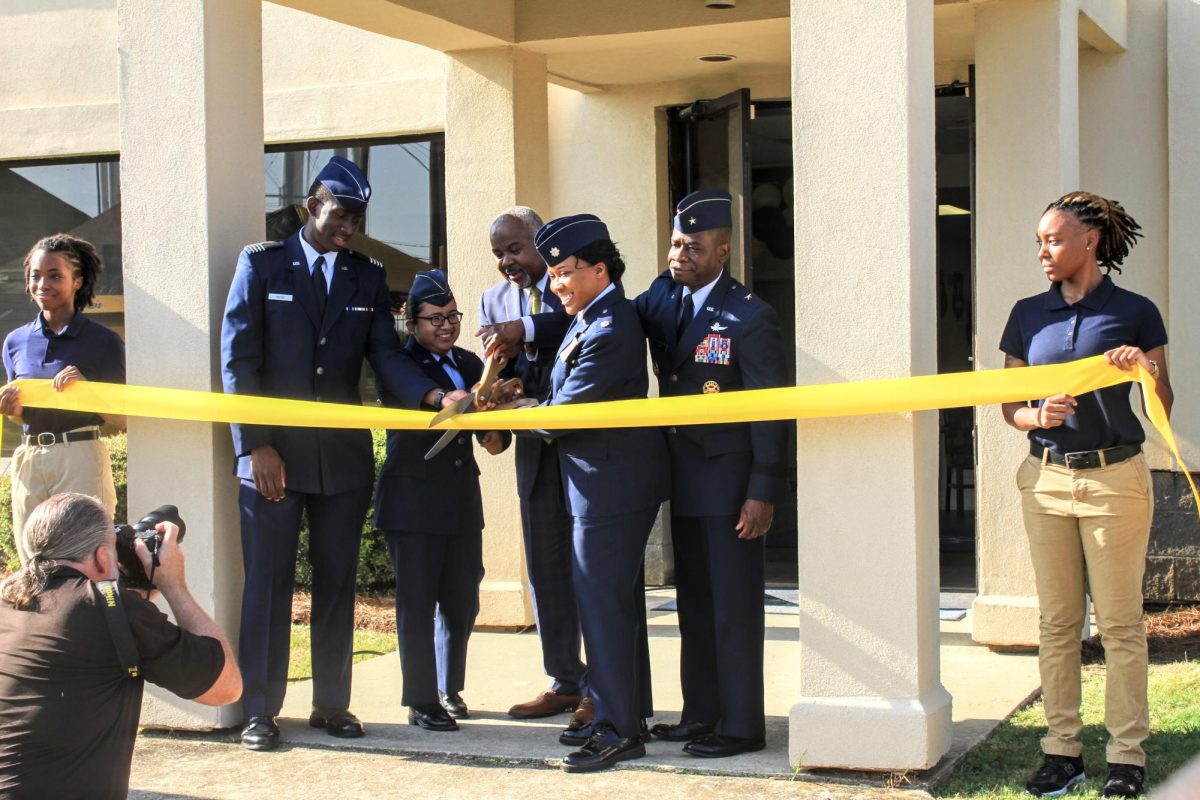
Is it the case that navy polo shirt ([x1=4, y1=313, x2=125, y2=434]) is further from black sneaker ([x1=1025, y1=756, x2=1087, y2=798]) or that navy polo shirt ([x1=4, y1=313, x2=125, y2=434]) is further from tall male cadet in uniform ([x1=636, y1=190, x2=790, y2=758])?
black sneaker ([x1=1025, y1=756, x2=1087, y2=798])

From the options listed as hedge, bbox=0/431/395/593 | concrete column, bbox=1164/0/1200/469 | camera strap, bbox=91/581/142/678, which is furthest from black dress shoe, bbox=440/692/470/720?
concrete column, bbox=1164/0/1200/469

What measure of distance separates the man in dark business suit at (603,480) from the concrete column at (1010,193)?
2462 mm

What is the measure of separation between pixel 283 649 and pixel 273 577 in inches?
11.6

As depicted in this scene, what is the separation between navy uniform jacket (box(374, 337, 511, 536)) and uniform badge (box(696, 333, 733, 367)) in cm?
104

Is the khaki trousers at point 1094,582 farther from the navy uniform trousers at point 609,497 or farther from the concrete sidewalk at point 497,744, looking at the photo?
the navy uniform trousers at point 609,497

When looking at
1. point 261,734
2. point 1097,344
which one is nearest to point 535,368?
point 261,734

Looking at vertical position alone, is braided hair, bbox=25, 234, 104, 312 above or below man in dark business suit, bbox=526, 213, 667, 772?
above

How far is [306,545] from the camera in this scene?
926 centimetres

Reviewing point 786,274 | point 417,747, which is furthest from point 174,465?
point 786,274

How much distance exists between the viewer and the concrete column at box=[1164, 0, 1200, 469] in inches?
300

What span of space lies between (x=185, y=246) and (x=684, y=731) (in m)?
2.72

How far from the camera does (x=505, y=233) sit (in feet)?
19.3

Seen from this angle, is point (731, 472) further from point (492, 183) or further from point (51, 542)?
point (492, 183)

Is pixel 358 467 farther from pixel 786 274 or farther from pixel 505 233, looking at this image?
pixel 786 274
